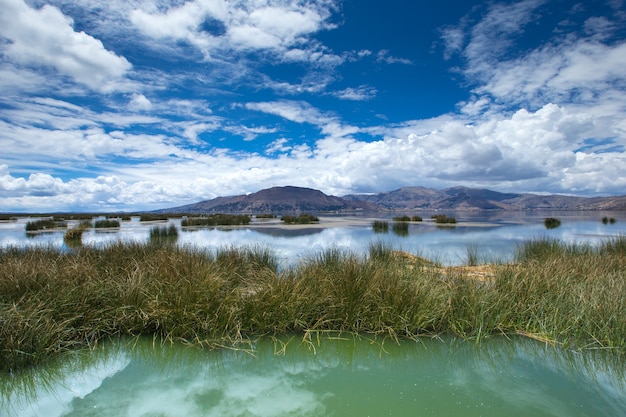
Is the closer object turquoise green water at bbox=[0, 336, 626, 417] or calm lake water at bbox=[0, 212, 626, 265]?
turquoise green water at bbox=[0, 336, 626, 417]

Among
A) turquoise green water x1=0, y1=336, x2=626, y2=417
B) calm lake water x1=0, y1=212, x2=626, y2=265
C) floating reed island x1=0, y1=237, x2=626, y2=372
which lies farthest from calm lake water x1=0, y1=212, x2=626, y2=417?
calm lake water x1=0, y1=212, x2=626, y2=265

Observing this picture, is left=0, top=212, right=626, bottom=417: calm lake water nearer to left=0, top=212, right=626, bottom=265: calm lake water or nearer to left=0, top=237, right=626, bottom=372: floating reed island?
left=0, top=237, right=626, bottom=372: floating reed island

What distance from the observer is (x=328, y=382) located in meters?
3.92

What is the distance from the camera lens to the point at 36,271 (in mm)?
5566

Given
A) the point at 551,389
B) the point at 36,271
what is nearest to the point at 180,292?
the point at 36,271

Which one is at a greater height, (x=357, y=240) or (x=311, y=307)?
(x=311, y=307)

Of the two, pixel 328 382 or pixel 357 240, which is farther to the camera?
pixel 357 240

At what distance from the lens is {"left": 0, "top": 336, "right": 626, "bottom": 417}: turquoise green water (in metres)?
3.39

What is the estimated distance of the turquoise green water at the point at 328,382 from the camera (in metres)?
3.39

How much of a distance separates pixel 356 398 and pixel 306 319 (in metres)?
1.89

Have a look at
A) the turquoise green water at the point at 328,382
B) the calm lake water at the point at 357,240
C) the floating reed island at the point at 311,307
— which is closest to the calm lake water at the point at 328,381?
the turquoise green water at the point at 328,382

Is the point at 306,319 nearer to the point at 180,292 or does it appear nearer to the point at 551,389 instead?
the point at 180,292

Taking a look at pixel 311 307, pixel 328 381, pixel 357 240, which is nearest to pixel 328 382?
pixel 328 381

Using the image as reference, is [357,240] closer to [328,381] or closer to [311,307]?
[311,307]
